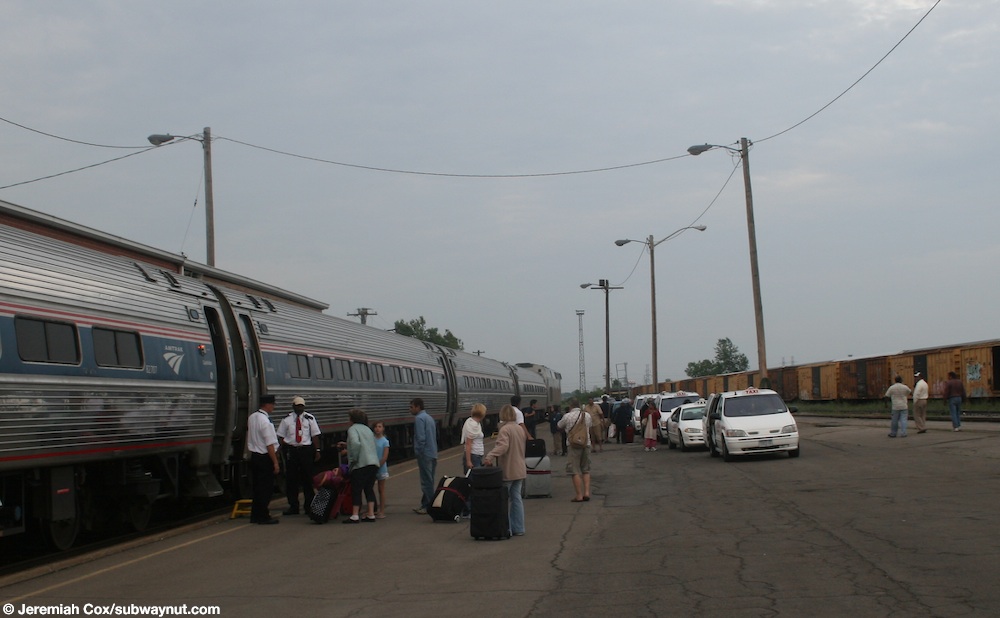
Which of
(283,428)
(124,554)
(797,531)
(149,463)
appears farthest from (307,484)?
(797,531)

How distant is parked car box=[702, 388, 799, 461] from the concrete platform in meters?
4.91

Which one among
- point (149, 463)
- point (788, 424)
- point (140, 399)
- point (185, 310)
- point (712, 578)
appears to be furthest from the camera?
point (788, 424)

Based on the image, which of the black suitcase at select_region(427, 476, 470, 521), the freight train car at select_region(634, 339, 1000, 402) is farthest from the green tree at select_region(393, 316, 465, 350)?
the black suitcase at select_region(427, 476, 470, 521)

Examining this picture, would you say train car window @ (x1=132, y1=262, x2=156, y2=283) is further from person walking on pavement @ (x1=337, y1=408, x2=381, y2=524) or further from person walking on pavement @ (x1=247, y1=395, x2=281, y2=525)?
person walking on pavement @ (x1=337, y1=408, x2=381, y2=524)

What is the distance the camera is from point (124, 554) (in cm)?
1158

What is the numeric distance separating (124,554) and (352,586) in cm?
398

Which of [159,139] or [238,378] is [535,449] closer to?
[238,378]

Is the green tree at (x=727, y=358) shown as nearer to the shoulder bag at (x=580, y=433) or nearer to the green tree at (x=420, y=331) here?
the green tree at (x=420, y=331)

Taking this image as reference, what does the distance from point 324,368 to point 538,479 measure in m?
6.64

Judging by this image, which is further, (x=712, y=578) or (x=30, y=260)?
(x=30, y=260)

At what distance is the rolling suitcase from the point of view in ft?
56.1

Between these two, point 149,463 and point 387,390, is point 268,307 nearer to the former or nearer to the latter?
point 149,463

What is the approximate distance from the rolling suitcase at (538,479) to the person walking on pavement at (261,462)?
15.1 feet

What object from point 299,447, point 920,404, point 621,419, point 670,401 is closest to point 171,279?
point 299,447
